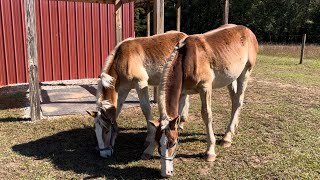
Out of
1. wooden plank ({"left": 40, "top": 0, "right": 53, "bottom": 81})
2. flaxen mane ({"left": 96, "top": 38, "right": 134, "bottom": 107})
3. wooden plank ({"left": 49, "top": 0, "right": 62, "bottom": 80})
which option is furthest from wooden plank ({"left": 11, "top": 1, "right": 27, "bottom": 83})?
flaxen mane ({"left": 96, "top": 38, "right": 134, "bottom": 107})

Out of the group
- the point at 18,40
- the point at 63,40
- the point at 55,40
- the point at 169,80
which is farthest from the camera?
the point at 63,40

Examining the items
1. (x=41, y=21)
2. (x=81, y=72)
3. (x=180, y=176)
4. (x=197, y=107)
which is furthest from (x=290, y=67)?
(x=180, y=176)

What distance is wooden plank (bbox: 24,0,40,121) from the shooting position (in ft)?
17.6

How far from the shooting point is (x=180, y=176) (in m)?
3.64

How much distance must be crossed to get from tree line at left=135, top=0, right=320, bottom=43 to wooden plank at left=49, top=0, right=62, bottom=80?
19.9 metres

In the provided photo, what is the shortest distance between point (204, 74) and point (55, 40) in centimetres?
668

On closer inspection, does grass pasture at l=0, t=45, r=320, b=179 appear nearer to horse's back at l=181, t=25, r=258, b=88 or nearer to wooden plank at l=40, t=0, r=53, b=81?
horse's back at l=181, t=25, r=258, b=88

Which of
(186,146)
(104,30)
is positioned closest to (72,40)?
(104,30)

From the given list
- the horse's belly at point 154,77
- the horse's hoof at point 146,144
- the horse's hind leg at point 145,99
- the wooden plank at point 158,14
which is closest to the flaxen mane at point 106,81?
the horse's hind leg at point 145,99

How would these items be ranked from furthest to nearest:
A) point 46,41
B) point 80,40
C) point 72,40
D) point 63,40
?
point 80,40
point 72,40
point 63,40
point 46,41

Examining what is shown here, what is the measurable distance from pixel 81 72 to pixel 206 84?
6.67 meters

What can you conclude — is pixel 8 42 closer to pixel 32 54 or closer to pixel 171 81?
pixel 32 54

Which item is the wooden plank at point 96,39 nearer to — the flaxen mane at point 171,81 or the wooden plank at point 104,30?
the wooden plank at point 104,30

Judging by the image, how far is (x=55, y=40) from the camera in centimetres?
928
